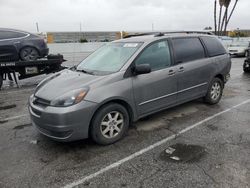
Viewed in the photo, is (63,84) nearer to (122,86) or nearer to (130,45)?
(122,86)

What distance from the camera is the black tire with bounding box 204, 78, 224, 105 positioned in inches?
235

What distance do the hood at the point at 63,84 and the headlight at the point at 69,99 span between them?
0.29 feet

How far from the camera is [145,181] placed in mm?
3105

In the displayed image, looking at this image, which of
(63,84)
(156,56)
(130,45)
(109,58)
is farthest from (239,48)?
(63,84)

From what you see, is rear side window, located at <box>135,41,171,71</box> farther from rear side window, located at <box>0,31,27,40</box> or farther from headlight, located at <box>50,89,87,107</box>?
rear side window, located at <box>0,31,27,40</box>

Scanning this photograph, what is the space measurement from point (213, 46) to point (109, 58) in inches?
107

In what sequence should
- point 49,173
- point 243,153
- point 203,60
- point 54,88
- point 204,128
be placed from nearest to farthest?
point 49,173, point 243,153, point 54,88, point 204,128, point 203,60

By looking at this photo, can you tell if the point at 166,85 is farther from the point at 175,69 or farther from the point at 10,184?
the point at 10,184

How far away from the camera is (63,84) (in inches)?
161

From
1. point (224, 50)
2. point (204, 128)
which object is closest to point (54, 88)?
point (204, 128)

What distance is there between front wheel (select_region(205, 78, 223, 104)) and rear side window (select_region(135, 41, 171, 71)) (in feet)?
5.24

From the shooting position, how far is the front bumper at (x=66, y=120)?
3623mm

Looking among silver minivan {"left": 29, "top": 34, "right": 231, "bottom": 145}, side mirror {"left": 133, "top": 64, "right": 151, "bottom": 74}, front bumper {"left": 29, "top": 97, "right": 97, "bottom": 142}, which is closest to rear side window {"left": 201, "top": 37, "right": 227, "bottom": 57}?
silver minivan {"left": 29, "top": 34, "right": 231, "bottom": 145}

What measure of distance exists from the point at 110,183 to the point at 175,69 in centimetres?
271
